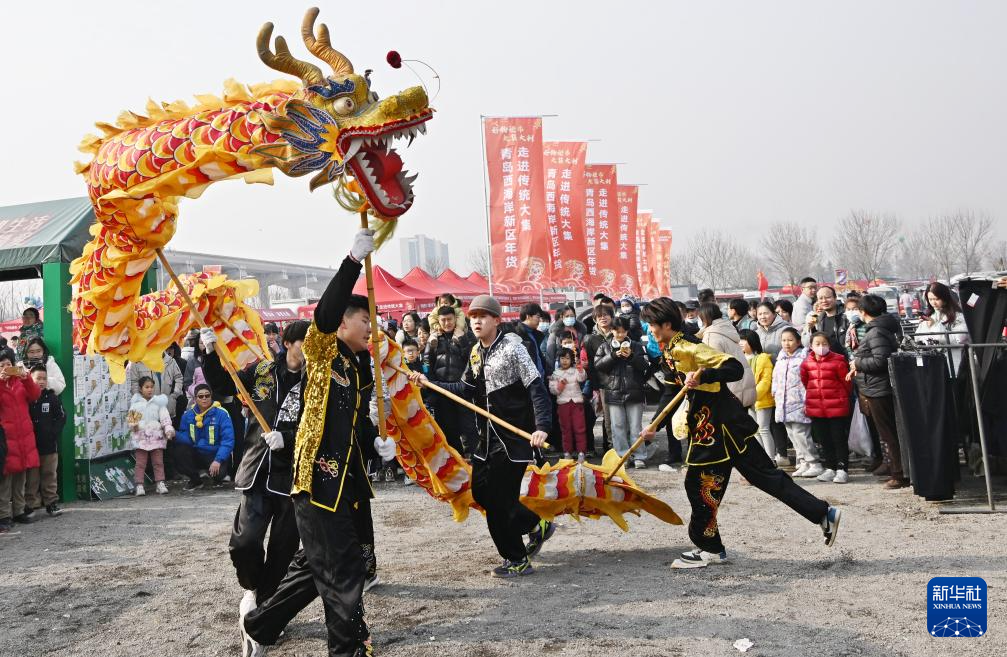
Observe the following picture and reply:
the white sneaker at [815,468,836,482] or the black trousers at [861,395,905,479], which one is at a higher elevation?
the black trousers at [861,395,905,479]

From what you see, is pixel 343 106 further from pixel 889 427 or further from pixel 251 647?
pixel 889 427

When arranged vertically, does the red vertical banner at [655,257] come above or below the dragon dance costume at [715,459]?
above

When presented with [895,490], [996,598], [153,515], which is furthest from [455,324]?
[996,598]

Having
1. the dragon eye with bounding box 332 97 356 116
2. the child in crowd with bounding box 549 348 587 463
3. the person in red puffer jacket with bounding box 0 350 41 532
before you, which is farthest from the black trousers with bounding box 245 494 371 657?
the child in crowd with bounding box 549 348 587 463

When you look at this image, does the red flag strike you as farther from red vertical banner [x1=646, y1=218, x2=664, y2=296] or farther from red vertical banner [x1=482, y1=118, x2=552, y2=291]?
red vertical banner [x1=482, y1=118, x2=552, y2=291]

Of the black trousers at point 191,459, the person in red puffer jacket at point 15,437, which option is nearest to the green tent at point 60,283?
the person in red puffer jacket at point 15,437

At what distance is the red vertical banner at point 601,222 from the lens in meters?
19.4

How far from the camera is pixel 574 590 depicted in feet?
15.6

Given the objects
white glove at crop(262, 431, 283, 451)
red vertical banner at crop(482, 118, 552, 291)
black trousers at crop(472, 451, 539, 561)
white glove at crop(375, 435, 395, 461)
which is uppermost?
red vertical banner at crop(482, 118, 552, 291)

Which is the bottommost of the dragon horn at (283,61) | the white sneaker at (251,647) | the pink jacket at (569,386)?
the white sneaker at (251,647)

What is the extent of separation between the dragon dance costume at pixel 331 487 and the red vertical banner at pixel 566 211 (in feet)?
38.8

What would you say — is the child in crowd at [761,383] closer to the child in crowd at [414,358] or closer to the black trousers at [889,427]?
the black trousers at [889,427]

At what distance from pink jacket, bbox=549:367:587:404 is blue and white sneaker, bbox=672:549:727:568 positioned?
4412 mm

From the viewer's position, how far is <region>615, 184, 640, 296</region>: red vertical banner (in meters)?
21.0
